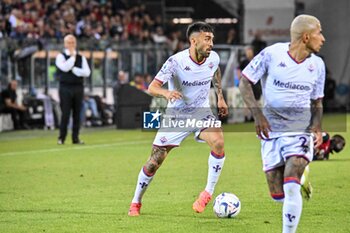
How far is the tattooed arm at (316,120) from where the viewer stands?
29.0 feet

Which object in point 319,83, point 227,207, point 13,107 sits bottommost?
point 13,107

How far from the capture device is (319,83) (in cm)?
893

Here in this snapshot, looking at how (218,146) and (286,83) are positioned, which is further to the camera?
(218,146)

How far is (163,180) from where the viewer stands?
14812 mm

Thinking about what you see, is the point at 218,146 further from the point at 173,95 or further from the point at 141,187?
the point at 173,95

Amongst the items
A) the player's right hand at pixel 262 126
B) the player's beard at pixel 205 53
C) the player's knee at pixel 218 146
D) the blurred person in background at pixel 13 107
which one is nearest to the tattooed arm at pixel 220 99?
the player's knee at pixel 218 146

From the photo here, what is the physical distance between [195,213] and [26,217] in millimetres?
1985

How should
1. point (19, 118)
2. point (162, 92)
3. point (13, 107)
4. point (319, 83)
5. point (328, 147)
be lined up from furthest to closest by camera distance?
point (19, 118), point (13, 107), point (328, 147), point (162, 92), point (319, 83)

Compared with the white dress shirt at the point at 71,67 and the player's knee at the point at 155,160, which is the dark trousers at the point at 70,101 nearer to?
the white dress shirt at the point at 71,67

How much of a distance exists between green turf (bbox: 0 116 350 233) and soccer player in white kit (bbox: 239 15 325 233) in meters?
1.39

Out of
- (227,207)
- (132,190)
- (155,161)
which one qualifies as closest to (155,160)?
(155,161)

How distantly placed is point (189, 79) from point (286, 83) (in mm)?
2724

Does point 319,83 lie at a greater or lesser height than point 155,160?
greater

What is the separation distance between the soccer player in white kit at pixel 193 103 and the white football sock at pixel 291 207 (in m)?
2.80
